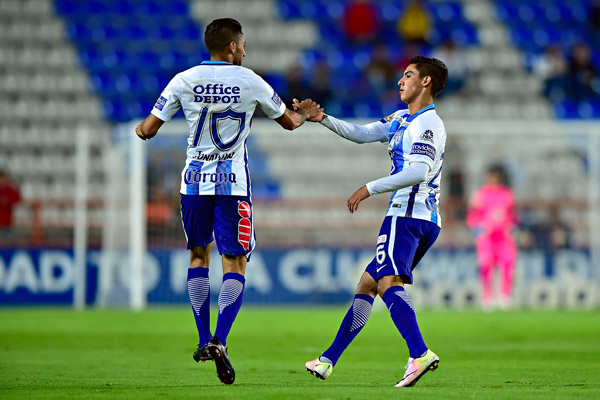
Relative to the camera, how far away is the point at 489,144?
16.1 m

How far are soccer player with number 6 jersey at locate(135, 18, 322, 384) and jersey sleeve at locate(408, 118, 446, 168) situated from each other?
843mm

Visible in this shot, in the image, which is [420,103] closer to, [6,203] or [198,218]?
[198,218]

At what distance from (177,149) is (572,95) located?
7.83m

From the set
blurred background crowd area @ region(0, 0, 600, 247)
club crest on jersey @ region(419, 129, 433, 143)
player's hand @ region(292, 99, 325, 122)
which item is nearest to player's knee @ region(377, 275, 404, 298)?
club crest on jersey @ region(419, 129, 433, 143)

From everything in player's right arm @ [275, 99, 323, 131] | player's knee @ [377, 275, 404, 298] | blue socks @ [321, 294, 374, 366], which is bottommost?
blue socks @ [321, 294, 374, 366]

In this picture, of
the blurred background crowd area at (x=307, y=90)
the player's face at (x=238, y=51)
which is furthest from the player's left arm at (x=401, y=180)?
the blurred background crowd area at (x=307, y=90)

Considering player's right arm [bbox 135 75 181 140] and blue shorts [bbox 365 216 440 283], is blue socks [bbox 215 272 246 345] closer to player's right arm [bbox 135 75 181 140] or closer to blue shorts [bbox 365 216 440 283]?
blue shorts [bbox 365 216 440 283]

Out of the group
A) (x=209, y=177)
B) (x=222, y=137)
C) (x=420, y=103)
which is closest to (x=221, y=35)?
(x=222, y=137)

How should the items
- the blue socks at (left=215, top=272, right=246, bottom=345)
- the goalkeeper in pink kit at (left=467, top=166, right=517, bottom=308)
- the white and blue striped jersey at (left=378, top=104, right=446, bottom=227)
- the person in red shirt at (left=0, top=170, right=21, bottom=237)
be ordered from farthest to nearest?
the person in red shirt at (left=0, top=170, right=21, bottom=237), the goalkeeper in pink kit at (left=467, top=166, right=517, bottom=308), the blue socks at (left=215, top=272, right=246, bottom=345), the white and blue striped jersey at (left=378, top=104, right=446, bottom=227)

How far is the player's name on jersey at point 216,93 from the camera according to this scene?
19.8ft

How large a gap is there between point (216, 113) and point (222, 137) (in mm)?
139

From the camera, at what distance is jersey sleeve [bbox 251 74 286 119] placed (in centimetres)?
609

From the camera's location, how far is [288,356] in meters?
8.43

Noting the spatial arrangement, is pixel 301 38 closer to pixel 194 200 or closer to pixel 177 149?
pixel 177 149
